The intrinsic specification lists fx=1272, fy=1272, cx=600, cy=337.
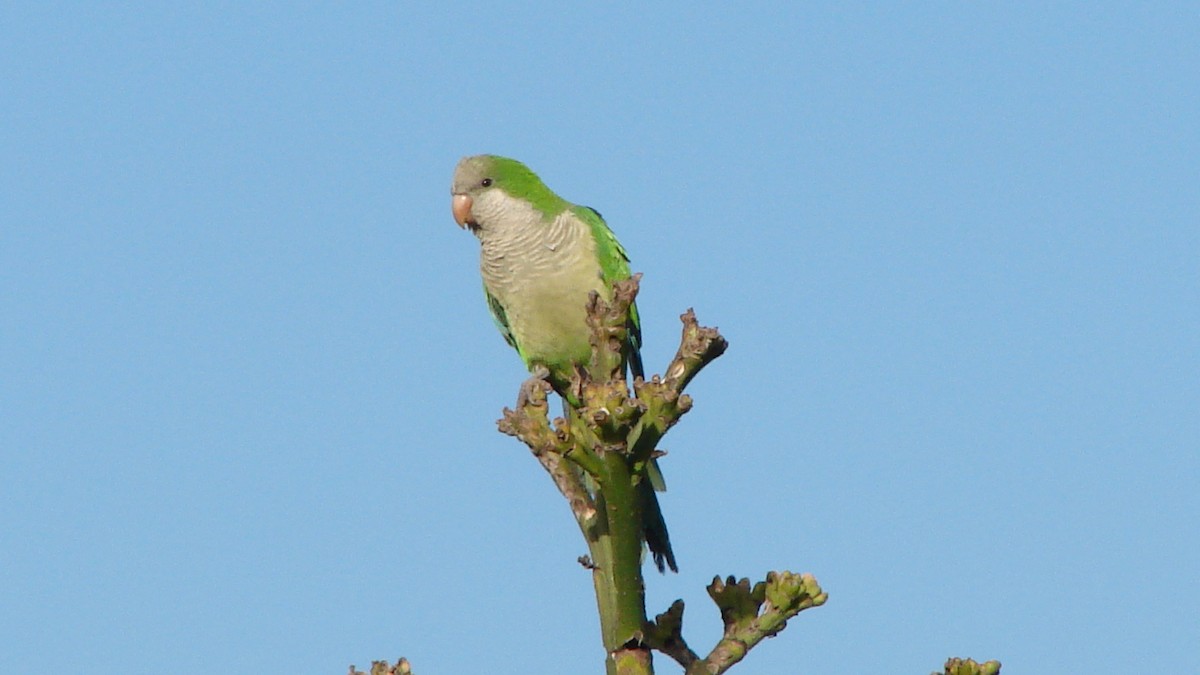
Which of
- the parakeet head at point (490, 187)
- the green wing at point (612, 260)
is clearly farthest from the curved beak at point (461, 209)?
the green wing at point (612, 260)

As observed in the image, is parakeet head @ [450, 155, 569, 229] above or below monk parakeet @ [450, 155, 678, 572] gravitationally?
above

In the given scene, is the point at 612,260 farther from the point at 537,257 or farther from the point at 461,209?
the point at 461,209

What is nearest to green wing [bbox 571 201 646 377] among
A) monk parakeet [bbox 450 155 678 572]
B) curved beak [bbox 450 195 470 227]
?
monk parakeet [bbox 450 155 678 572]

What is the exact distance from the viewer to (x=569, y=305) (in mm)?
6996

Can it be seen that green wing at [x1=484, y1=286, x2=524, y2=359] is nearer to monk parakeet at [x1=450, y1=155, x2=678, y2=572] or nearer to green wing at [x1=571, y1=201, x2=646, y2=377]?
monk parakeet at [x1=450, y1=155, x2=678, y2=572]

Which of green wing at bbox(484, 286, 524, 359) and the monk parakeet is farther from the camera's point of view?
green wing at bbox(484, 286, 524, 359)

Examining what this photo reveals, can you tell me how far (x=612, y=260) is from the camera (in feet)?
23.6

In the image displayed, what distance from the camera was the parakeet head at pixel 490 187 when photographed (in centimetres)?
738

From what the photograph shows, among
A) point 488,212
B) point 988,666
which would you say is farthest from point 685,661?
point 488,212

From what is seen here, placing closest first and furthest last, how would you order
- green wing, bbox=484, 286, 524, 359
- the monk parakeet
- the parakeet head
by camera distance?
1. the monk parakeet
2. the parakeet head
3. green wing, bbox=484, 286, 524, 359

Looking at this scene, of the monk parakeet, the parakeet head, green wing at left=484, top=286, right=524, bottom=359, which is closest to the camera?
the monk parakeet

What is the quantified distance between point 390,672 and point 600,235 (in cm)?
399

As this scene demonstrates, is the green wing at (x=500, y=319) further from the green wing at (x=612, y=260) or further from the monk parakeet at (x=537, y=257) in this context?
the green wing at (x=612, y=260)

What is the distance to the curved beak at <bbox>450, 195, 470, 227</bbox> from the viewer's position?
7.47 meters
